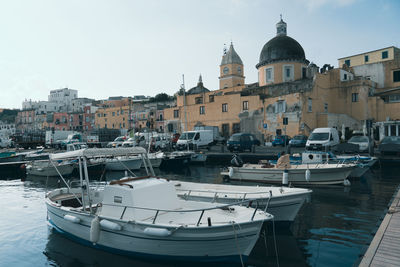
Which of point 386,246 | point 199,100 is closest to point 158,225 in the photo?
point 386,246

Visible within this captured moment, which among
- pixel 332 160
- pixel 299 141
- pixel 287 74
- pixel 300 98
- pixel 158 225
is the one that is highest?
pixel 287 74

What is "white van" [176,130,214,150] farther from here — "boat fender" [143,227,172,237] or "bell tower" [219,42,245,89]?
"boat fender" [143,227,172,237]

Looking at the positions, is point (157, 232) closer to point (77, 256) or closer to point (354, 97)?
point (77, 256)

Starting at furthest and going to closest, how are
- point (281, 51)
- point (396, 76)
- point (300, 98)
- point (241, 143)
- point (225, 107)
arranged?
1. point (225, 107)
2. point (281, 51)
3. point (396, 76)
4. point (300, 98)
5. point (241, 143)

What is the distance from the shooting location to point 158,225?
7727 millimetres

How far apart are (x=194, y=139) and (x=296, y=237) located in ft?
83.2

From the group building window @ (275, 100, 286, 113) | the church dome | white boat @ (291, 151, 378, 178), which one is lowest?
white boat @ (291, 151, 378, 178)

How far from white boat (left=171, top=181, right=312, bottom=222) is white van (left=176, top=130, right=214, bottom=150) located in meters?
21.1

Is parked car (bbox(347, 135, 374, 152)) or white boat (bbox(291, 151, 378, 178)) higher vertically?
parked car (bbox(347, 135, 374, 152))

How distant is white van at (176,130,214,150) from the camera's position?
3412 cm

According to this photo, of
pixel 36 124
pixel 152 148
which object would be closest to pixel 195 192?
pixel 152 148

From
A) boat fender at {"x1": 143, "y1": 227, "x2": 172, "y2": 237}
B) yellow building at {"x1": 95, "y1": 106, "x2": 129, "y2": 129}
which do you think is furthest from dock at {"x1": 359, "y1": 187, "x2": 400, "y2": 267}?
yellow building at {"x1": 95, "y1": 106, "x2": 129, "y2": 129}

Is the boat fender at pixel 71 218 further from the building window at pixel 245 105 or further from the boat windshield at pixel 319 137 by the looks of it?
the building window at pixel 245 105

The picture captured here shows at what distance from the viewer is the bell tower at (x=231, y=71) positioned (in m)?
59.0
